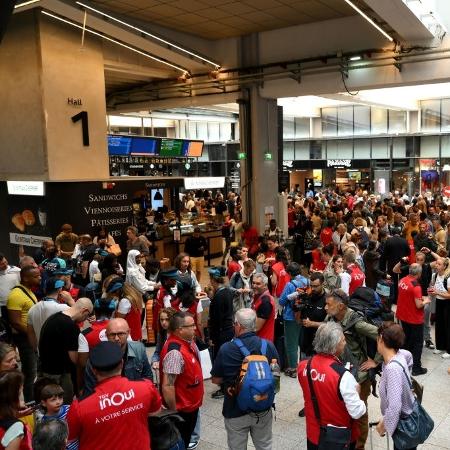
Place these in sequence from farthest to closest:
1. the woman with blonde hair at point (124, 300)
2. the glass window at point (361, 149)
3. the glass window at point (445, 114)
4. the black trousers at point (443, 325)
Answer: the glass window at point (361, 149)
the glass window at point (445, 114)
the black trousers at point (443, 325)
the woman with blonde hair at point (124, 300)

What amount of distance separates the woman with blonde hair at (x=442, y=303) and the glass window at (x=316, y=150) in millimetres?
21656

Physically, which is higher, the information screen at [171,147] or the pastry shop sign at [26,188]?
the information screen at [171,147]

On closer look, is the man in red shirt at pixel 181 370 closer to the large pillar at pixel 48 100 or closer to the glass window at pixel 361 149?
the large pillar at pixel 48 100

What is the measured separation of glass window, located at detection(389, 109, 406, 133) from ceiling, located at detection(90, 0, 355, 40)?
1467 cm

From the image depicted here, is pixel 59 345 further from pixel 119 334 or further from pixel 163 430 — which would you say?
pixel 163 430

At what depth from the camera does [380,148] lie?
2584 cm

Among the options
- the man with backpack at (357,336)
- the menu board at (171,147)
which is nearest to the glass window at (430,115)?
the menu board at (171,147)

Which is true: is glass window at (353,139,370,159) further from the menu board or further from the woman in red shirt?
the woman in red shirt

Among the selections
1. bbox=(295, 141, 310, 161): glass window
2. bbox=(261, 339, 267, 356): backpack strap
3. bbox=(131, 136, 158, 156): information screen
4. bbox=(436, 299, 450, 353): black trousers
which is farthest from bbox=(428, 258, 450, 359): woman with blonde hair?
bbox=(295, 141, 310, 161): glass window

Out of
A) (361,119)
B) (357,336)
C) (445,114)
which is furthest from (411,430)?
(361,119)

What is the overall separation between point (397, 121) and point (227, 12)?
16672mm

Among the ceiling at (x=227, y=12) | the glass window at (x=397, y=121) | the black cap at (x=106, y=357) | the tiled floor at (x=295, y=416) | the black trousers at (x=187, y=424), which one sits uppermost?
the ceiling at (x=227, y=12)

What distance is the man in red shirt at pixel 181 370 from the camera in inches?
137

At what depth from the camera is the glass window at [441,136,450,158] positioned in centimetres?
2402
